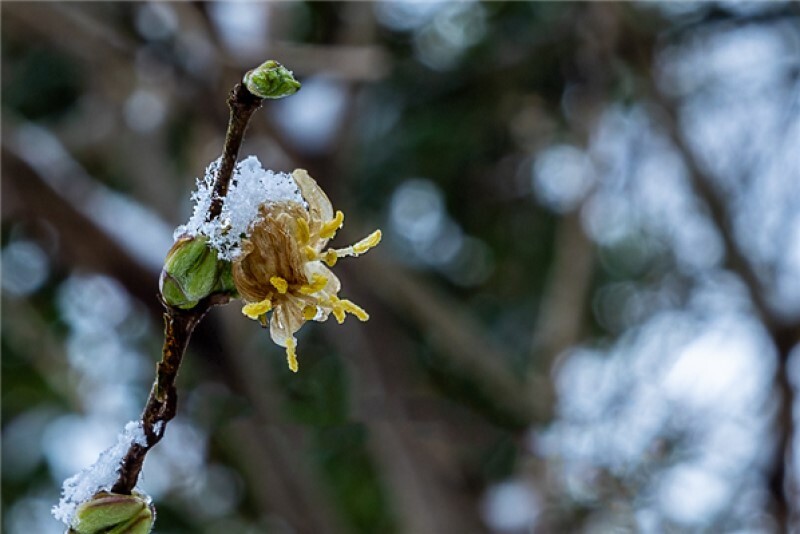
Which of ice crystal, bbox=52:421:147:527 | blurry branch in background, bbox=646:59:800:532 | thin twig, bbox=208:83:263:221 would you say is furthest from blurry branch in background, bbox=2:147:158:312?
thin twig, bbox=208:83:263:221

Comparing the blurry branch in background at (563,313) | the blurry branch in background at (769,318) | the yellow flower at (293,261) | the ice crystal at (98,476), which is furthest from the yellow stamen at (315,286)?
the blurry branch in background at (563,313)

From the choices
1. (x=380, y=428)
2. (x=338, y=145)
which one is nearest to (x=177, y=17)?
(x=338, y=145)

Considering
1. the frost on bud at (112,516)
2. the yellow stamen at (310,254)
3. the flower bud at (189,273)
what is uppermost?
the yellow stamen at (310,254)

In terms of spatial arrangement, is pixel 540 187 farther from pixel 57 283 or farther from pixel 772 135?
pixel 57 283

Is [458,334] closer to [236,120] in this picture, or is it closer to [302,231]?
[302,231]

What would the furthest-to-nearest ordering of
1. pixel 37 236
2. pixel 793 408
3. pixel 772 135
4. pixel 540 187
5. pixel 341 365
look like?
pixel 540 187
pixel 341 365
pixel 37 236
pixel 772 135
pixel 793 408

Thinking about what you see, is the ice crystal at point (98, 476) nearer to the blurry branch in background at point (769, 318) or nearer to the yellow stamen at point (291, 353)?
the yellow stamen at point (291, 353)
